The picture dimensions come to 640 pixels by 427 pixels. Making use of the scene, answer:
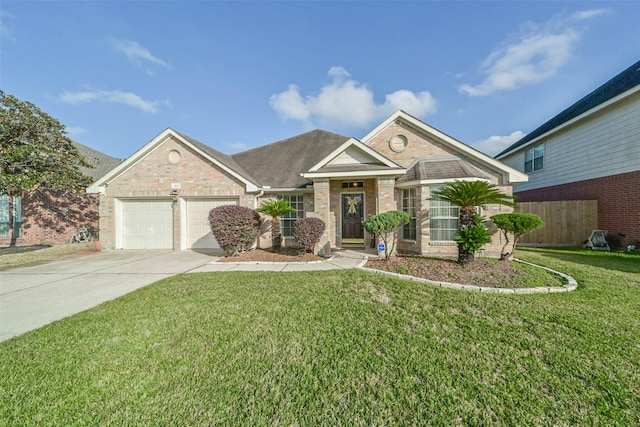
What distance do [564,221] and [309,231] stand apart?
483 inches

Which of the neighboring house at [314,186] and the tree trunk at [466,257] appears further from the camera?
the neighboring house at [314,186]

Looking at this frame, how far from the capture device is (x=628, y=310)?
413 centimetres

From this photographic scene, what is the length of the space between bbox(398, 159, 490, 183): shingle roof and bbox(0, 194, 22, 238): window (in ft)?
70.3

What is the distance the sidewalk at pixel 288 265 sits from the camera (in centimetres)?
723

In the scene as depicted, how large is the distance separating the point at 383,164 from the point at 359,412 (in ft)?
26.6

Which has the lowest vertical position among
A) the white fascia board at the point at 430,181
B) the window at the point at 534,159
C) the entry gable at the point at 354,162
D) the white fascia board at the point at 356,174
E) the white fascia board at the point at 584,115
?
the white fascia board at the point at 430,181

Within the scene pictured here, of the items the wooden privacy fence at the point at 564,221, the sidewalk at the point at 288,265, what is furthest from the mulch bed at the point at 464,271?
the wooden privacy fence at the point at 564,221

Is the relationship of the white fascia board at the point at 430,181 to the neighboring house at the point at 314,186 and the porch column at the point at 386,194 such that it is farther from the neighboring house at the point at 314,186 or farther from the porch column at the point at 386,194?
the porch column at the point at 386,194

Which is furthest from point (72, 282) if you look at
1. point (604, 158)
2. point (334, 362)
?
point (604, 158)

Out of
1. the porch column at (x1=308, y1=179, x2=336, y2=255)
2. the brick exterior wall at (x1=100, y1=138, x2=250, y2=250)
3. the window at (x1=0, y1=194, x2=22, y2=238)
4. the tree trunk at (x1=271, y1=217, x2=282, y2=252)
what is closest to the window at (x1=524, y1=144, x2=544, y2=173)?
the porch column at (x1=308, y1=179, x2=336, y2=255)

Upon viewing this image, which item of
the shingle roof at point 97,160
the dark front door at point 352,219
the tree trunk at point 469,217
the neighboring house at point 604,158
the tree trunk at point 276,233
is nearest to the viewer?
the tree trunk at point 469,217

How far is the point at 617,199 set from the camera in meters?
9.95

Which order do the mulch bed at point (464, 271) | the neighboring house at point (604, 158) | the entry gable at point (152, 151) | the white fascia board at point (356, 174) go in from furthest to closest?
the entry gable at point (152, 151) → the neighboring house at point (604, 158) → the white fascia board at point (356, 174) → the mulch bed at point (464, 271)

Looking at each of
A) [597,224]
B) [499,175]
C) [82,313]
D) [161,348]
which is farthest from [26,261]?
[597,224]
